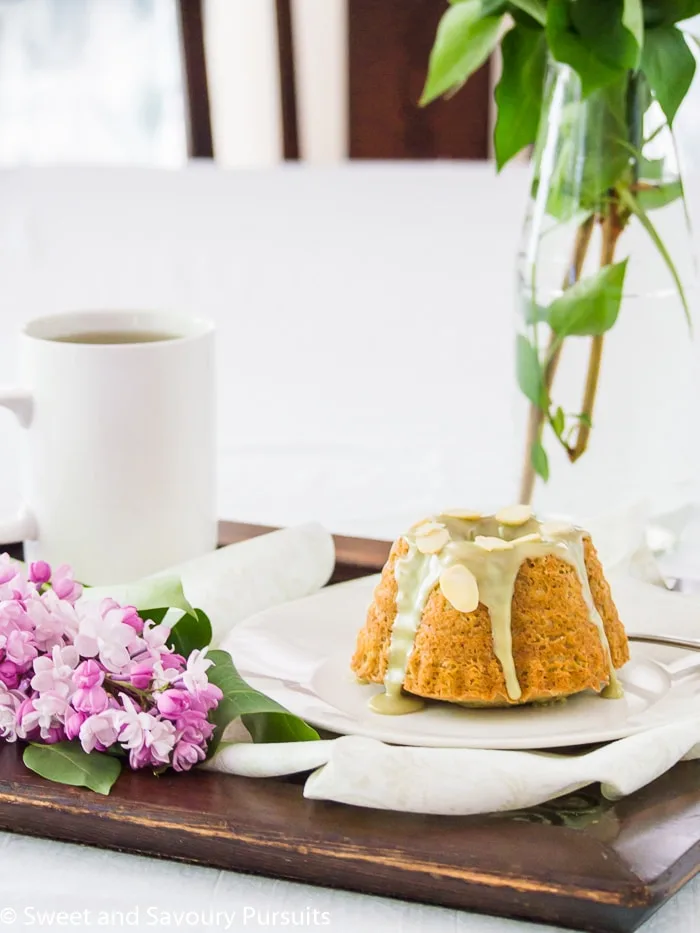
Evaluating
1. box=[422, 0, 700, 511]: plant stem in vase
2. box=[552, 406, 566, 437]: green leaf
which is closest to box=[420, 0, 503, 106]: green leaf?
box=[422, 0, 700, 511]: plant stem in vase

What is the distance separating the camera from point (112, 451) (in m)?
0.78

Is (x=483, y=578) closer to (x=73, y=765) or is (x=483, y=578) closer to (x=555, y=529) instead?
(x=555, y=529)

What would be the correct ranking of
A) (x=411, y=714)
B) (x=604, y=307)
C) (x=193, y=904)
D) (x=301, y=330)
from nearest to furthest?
(x=193, y=904) → (x=411, y=714) → (x=604, y=307) → (x=301, y=330)

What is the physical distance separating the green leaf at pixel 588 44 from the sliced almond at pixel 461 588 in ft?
1.18

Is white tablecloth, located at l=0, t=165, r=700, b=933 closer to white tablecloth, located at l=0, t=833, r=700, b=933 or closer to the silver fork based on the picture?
white tablecloth, located at l=0, t=833, r=700, b=933

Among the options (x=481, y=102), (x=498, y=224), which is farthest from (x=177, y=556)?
(x=481, y=102)

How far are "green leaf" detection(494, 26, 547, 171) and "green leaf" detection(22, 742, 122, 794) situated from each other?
0.54m

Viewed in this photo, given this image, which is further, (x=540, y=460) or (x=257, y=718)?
(x=540, y=460)

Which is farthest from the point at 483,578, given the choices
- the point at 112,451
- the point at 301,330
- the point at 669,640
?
the point at 301,330

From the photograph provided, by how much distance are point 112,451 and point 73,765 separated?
0.94ft

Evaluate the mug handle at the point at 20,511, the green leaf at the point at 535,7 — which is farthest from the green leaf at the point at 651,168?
the mug handle at the point at 20,511

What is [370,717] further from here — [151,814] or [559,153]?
[559,153]

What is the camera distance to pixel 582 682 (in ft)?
1.97

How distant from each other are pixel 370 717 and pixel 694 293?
0.47m
